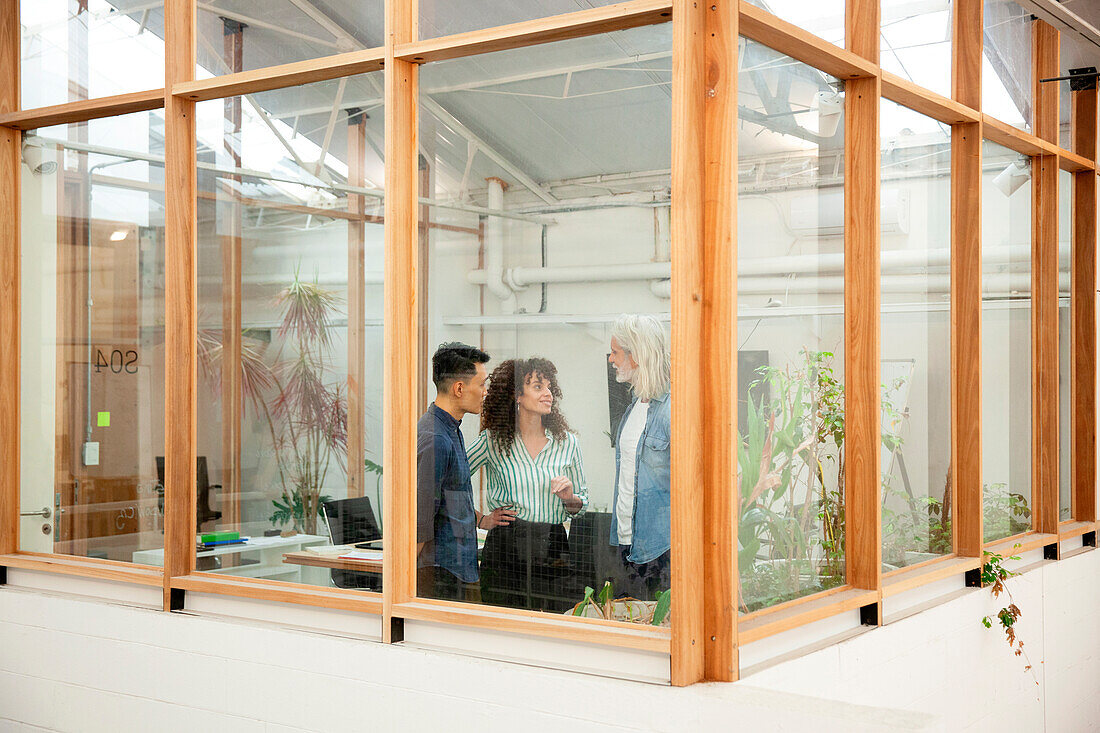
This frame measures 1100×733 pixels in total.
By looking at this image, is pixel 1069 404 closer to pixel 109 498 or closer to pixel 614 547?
pixel 614 547

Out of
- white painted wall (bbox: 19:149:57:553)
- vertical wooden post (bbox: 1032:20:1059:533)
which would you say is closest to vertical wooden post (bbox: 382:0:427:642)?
white painted wall (bbox: 19:149:57:553)

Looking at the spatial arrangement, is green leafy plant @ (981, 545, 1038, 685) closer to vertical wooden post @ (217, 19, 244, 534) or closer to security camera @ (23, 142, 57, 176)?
vertical wooden post @ (217, 19, 244, 534)

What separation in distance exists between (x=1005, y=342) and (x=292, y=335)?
305 cm

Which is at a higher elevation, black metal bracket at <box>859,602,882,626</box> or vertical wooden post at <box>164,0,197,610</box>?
vertical wooden post at <box>164,0,197,610</box>

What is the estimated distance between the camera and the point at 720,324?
2.91 m

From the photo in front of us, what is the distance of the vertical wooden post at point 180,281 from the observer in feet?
12.9

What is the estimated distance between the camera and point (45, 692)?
420 centimetres

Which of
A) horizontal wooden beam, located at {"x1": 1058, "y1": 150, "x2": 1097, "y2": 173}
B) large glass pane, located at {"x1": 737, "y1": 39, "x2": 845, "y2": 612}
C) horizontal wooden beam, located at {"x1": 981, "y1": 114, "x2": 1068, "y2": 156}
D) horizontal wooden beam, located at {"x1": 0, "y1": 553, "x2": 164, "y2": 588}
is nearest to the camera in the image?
large glass pane, located at {"x1": 737, "y1": 39, "x2": 845, "y2": 612}

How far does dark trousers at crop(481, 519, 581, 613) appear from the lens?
3.13 m

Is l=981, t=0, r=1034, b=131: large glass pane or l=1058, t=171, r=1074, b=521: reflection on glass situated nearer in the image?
l=981, t=0, r=1034, b=131: large glass pane

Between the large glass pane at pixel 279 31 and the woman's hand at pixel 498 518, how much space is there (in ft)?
4.92

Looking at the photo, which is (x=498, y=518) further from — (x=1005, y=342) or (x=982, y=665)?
(x=1005, y=342)

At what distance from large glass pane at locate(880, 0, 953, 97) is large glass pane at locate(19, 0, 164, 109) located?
2.72m

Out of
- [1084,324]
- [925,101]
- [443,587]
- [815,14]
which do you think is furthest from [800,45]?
[1084,324]
